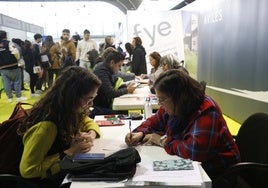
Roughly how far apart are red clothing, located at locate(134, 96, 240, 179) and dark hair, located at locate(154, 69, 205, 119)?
0.12 feet

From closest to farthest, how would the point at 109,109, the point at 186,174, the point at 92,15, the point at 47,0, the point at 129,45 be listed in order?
the point at 186,174
the point at 109,109
the point at 129,45
the point at 47,0
the point at 92,15

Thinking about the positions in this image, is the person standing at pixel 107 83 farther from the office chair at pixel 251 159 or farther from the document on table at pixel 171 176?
the document on table at pixel 171 176

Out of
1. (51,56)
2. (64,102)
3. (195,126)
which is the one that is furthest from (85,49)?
(195,126)

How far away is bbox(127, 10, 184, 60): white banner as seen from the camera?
7.88 m

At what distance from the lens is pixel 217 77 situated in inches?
222

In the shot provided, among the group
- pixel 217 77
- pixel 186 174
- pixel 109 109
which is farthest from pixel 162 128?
pixel 217 77

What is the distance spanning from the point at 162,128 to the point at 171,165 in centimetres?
69

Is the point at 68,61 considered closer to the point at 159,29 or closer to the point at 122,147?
the point at 159,29

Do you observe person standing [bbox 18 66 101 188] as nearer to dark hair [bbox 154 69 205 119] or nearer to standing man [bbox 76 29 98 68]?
dark hair [bbox 154 69 205 119]

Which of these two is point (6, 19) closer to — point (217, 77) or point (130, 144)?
point (217, 77)

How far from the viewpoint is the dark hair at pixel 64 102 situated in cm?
151

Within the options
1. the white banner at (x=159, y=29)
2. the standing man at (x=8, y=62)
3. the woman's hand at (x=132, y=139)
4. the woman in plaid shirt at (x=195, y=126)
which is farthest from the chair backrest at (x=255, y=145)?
the white banner at (x=159, y=29)

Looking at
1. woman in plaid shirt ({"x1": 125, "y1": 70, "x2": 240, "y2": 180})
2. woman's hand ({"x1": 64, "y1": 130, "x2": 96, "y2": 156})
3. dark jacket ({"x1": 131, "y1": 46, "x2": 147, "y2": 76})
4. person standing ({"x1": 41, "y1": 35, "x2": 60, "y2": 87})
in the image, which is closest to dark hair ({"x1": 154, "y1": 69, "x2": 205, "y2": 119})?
woman in plaid shirt ({"x1": 125, "y1": 70, "x2": 240, "y2": 180})

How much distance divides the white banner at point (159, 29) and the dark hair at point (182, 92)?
21.0ft
